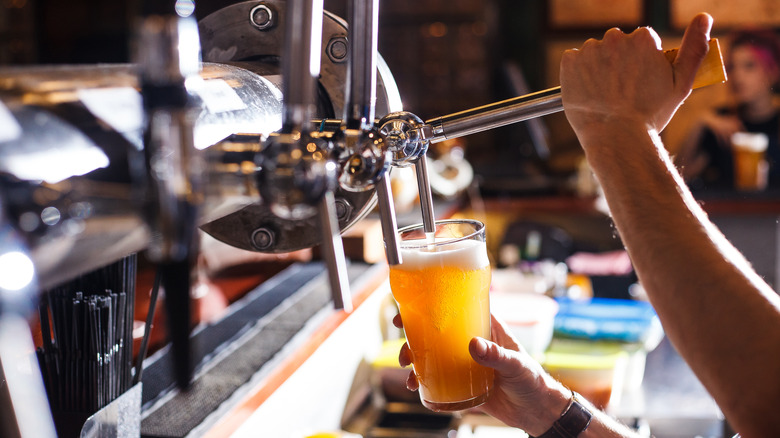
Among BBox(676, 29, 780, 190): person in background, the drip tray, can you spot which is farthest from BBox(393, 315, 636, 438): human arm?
BBox(676, 29, 780, 190): person in background

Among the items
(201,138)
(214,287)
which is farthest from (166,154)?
(214,287)

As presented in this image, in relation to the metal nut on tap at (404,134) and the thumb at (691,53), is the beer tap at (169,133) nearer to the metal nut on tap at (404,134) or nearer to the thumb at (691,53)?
the metal nut on tap at (404,134)

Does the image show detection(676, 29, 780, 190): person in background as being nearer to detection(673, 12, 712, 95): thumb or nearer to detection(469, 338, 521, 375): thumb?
detection(469, 338, 521, 375): thumb

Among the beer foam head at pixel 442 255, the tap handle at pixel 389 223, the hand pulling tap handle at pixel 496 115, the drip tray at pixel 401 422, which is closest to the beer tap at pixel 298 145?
the tap handle at pixel 389 223

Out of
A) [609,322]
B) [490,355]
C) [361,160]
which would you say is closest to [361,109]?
[361,160]

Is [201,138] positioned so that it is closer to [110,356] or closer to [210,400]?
[110,356]

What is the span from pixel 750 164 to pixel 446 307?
382 cm

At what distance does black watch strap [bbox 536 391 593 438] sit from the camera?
1.32 m

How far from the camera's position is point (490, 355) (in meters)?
1.07

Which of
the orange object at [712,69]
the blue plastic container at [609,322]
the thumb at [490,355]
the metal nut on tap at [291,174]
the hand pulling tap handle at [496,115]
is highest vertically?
the orange object at [712,69]

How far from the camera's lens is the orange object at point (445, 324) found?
1041mm

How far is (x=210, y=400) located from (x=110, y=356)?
17.7 inches

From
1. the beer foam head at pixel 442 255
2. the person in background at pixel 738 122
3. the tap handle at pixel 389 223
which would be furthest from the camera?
the person in background at pixel 738 122

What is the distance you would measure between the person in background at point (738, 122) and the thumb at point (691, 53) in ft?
13.1
